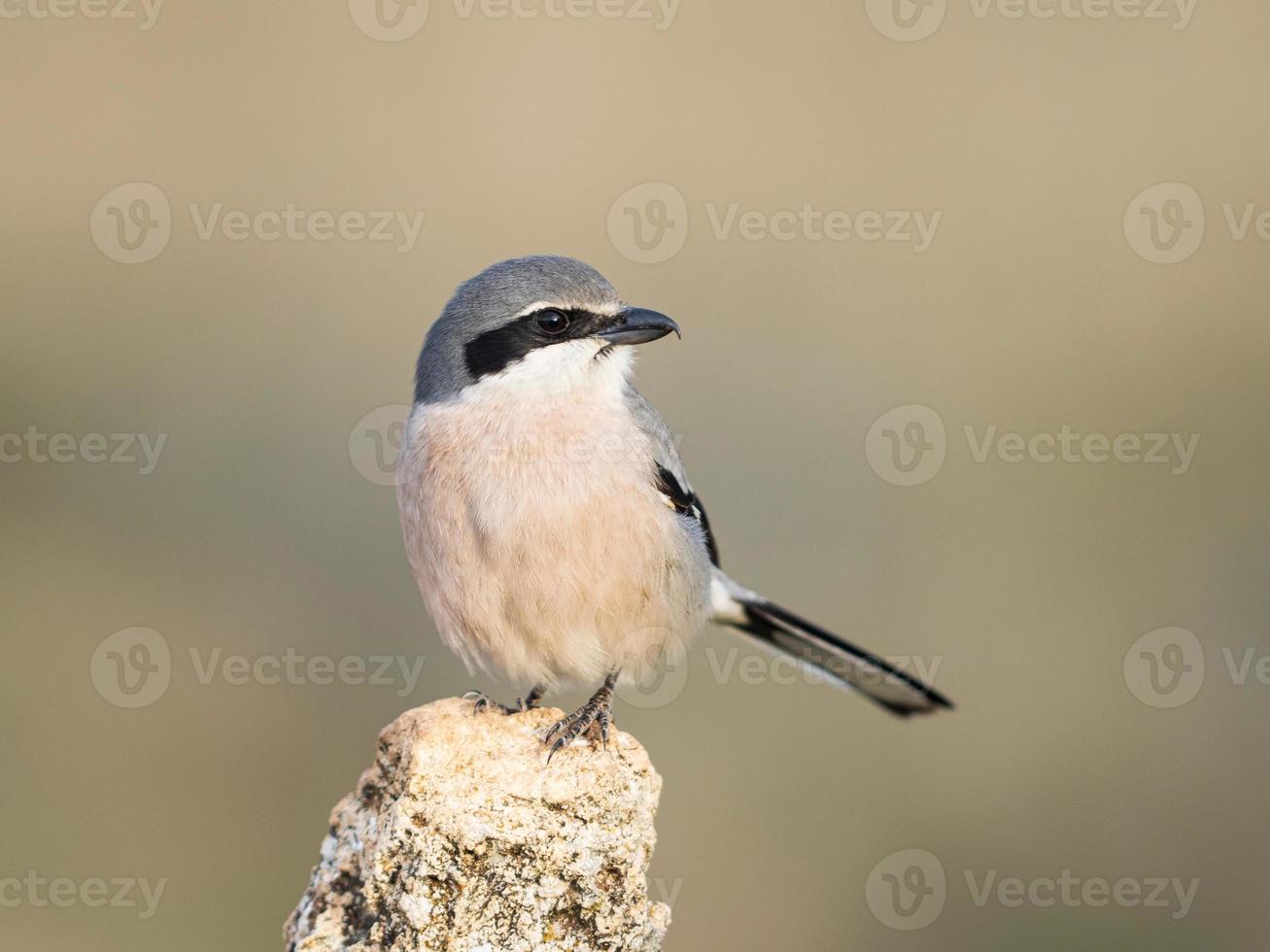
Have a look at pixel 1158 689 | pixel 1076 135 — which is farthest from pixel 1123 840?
pixel 1076 135

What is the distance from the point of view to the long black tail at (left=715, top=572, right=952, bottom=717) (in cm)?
735

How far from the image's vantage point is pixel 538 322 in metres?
5.78

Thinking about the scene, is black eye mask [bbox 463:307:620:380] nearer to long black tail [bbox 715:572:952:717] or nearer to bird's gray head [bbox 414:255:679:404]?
bird's gray head [bbox 414:255:679:404]

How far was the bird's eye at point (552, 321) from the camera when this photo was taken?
5777 mm

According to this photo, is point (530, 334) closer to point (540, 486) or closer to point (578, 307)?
point (578, 307)

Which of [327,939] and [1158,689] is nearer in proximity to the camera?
[327,939]

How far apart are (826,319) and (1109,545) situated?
10.0 ft

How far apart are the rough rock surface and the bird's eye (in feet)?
6.12

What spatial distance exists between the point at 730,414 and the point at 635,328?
6093 millimetres

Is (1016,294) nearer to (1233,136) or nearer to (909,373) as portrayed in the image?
(909,373)

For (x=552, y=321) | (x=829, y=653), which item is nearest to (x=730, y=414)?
(x=829, y=653)

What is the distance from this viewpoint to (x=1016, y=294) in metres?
12.8

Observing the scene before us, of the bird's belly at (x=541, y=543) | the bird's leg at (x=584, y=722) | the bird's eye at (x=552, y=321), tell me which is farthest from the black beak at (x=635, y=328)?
the bird's leg at (x=584, y=722)

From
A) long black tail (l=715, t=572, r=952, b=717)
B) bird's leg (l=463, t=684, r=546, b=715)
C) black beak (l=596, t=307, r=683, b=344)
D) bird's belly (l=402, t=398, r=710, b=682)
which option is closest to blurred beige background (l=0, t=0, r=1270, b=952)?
long black tail (l=715, t=572, r=952, b=717)
